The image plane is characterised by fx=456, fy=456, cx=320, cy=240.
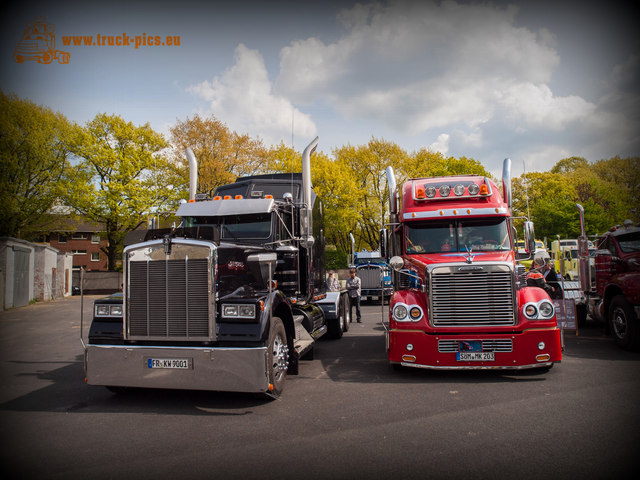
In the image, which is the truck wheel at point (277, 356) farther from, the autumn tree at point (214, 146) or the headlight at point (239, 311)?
the autumn tree at point (214, 146)

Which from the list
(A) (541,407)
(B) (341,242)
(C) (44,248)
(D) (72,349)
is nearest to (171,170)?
(C) (44,248)

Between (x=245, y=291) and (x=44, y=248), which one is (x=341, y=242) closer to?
(x=44, y=248)

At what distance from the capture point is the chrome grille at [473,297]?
708 centimetres

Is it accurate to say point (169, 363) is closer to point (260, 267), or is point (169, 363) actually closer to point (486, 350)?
point (260, 267)

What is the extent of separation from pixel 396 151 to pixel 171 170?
63.9 feet

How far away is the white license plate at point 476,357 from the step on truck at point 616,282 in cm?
395

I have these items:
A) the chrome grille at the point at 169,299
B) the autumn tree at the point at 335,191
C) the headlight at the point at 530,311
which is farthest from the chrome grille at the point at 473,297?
the autumn tree at the point at 335,191

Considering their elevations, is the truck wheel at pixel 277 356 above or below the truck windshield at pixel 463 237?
below

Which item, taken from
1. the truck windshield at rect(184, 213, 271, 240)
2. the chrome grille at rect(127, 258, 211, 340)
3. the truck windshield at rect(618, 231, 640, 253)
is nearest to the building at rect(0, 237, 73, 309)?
the truck windshield at rect(184, 213, 271, 240)

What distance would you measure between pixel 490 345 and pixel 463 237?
2.20 meters

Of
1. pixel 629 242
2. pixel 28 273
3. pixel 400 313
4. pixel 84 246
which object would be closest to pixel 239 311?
pixel 400 313

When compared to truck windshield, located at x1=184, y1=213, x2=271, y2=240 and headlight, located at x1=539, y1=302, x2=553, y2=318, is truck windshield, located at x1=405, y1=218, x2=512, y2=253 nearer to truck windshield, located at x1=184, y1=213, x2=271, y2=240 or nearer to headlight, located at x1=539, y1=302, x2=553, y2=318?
headlight, located at x1=539, y1=302, x2=553, y2=318

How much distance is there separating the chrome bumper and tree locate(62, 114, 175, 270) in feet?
104

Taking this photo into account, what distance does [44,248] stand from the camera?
2797cm
